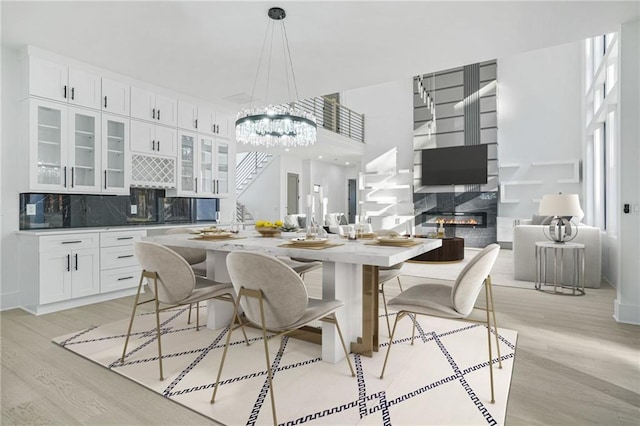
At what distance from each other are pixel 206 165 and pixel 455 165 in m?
6.15

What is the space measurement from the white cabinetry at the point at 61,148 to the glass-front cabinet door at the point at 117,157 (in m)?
0.13

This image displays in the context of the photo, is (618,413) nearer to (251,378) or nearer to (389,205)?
(251,378)

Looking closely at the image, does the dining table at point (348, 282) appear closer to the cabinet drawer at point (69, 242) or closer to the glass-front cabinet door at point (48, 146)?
the cabinet drawer at point (69, 242)

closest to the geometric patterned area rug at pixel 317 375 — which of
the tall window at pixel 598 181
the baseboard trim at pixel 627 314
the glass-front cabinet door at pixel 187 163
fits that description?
the baseboard trim at pixel 627 314

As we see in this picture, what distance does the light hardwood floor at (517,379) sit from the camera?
1.76m

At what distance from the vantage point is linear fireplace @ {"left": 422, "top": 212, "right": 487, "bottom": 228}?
8.51 m

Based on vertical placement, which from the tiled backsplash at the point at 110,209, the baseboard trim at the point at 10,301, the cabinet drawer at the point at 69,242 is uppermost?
the tiled backsplash at the point at 110,209

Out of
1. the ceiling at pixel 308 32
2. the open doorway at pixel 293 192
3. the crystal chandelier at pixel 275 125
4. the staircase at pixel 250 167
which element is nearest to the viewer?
the ceiling at pixel 308 32

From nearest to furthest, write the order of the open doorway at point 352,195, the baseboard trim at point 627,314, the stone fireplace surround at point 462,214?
the baseboard trim at point 627,314 → the stone fireplace surround at point 462,214 → the open doorway at point 352,195

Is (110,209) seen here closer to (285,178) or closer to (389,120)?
(285,178)

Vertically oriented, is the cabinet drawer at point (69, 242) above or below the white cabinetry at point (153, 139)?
below

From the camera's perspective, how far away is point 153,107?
472 centimetres

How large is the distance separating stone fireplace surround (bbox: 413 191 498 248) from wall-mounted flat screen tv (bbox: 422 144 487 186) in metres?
0.36

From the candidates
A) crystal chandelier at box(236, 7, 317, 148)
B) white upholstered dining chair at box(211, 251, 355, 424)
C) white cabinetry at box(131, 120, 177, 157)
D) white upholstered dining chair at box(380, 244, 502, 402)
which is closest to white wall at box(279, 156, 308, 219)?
white cabinetry at box(131, 120, 177, 157)
